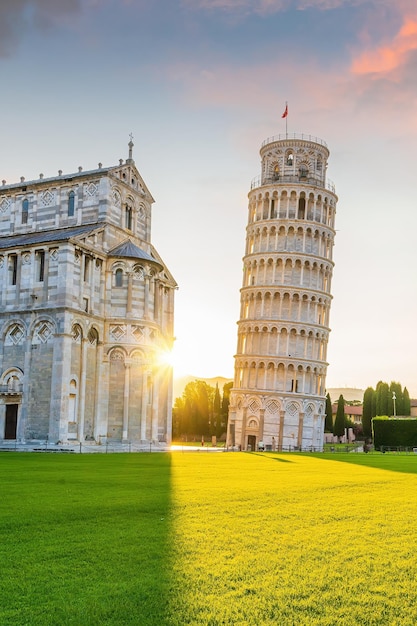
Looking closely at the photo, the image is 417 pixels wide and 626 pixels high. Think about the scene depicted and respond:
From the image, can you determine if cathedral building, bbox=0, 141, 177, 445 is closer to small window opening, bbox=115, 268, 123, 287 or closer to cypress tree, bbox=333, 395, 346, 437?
small window opening, bbox=115, 268, 123, 287

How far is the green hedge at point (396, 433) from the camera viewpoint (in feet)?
266

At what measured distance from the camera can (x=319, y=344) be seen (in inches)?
3504

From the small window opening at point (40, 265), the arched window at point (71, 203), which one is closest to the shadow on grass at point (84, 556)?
the small window opening at point (40, 265)

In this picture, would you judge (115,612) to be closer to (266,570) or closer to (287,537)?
(266,570)

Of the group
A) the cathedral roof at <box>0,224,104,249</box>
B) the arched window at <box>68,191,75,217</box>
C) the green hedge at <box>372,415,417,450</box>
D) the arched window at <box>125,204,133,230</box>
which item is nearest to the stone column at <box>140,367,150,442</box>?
the cathedral roof at <box>0,224,104,249</box>

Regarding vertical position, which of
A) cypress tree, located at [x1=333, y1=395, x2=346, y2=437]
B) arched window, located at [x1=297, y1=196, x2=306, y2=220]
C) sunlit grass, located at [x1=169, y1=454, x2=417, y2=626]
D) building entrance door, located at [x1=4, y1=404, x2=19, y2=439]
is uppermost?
arched window, located at [x1=297, y1=196, x2=306, y2=220]

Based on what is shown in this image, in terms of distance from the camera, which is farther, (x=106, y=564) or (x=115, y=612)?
(x=106, y=564)

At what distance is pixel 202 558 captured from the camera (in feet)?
34.2

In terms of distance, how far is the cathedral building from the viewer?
162ft

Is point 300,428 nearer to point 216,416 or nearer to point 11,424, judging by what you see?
point 216,416

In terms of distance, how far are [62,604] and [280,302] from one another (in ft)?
261

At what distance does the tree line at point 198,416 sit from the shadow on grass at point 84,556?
80.1m

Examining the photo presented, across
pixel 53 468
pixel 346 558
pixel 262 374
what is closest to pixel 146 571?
A: pixel 346 558

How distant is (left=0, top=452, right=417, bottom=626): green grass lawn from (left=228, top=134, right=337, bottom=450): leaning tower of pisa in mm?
66924
